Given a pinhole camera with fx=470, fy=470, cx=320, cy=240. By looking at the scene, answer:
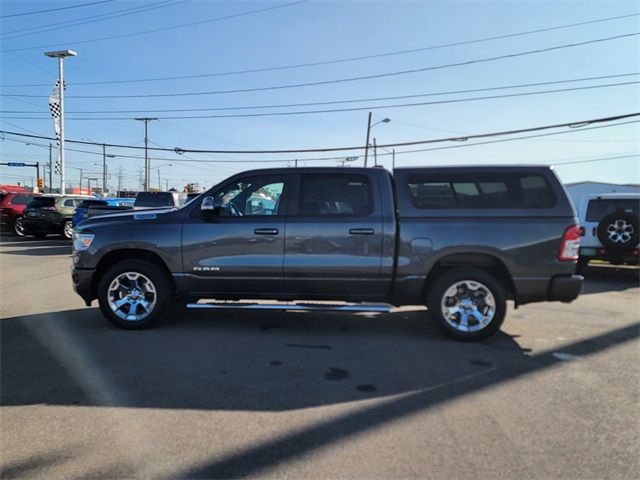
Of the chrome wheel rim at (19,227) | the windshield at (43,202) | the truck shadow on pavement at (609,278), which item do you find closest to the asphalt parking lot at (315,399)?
the truck shadow on pavement at (609,278)

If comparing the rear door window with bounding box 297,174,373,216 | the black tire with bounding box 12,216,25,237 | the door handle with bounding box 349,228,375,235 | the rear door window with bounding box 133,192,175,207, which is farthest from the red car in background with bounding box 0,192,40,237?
the door handle with bounding box 349,228,375,235

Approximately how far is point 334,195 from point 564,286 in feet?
9.04

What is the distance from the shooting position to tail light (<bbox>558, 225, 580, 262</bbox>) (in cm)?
514

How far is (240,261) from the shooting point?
5.59 metres

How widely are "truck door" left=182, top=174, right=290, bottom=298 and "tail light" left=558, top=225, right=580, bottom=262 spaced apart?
312 centimetres

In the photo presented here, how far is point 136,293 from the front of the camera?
5.77 metres

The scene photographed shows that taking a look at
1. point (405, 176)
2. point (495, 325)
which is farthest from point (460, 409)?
point (405, 176)

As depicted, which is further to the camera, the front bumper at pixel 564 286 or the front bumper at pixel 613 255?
the front bumper at pixel 613 255

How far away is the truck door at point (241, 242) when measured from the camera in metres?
5.54

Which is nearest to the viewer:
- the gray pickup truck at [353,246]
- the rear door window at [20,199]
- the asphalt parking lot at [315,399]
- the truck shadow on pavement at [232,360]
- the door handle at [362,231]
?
the asphalt parking lot at [315,399]

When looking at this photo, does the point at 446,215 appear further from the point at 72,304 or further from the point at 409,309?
the point at 72,304

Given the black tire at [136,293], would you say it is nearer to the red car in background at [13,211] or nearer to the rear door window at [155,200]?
the rear door window at [155,200]

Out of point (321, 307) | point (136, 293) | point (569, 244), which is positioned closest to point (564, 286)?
point (569, 244)

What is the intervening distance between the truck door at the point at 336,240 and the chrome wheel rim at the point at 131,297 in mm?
1733
